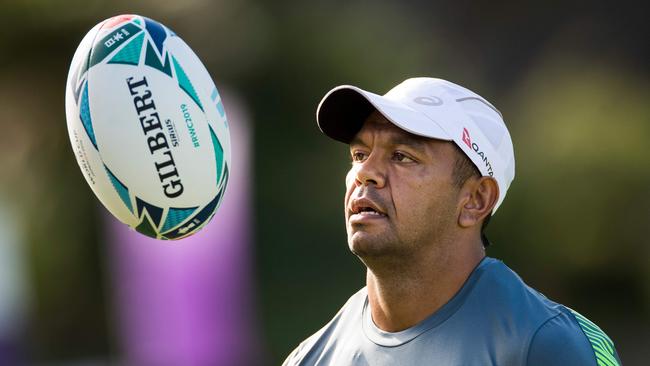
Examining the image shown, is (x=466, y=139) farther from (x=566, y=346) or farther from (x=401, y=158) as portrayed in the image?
(x=566, y=346)

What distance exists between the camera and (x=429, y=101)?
359 centimetres

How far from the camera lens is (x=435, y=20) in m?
11.3

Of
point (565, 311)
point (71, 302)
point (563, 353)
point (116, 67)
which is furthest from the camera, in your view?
point (71, 302)

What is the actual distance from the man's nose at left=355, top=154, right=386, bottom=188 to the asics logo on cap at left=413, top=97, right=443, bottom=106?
0.85ft

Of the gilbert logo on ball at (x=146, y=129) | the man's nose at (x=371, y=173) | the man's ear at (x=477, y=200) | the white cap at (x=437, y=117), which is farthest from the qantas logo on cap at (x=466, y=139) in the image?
the gilbert logo on ball at (x=146, y=129)

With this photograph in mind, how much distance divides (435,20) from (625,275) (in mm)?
3522

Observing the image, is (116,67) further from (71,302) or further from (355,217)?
(71,302)

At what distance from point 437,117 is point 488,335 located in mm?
787

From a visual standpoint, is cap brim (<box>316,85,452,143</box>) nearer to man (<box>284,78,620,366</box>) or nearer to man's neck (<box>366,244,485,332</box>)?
man (<box>284,78,620,366</box>)

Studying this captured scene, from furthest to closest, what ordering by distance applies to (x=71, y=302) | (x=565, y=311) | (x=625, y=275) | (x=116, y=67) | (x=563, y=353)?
(x=71, y=302) → (x=625, y=275) → (x=116, y=67) → (x=565, y=311) → (x=563, y=353)

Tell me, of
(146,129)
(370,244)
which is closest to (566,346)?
(370,244)

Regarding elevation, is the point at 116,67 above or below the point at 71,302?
above

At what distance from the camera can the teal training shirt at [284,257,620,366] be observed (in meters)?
3.13

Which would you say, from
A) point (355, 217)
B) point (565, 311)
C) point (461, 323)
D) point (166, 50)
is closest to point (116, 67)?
point (166, 50)
